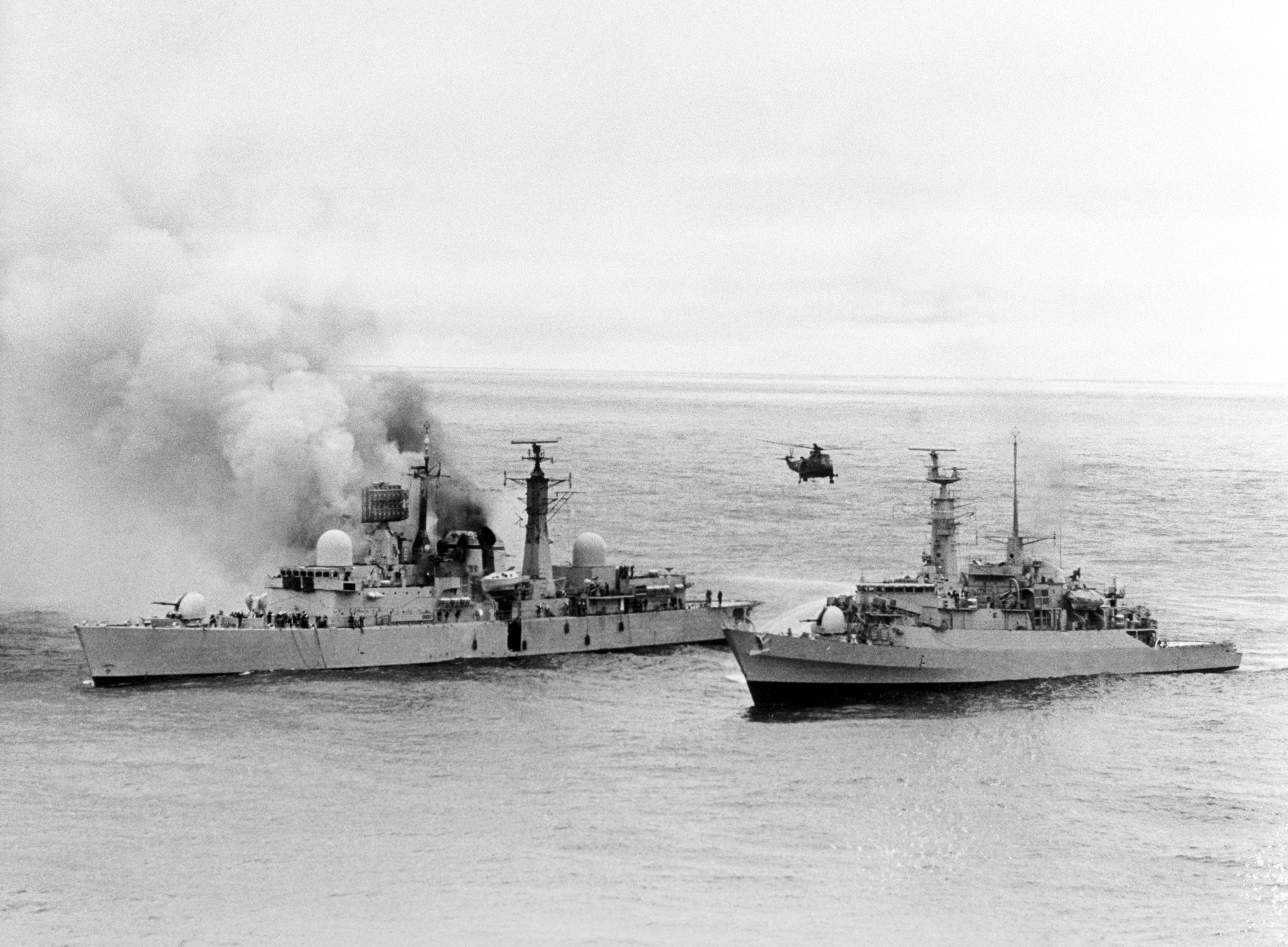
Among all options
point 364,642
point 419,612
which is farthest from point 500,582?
point 364,642

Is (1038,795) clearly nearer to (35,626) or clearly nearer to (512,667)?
(512,667)

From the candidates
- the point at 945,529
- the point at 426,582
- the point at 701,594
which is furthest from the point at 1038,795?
the point at 701,594

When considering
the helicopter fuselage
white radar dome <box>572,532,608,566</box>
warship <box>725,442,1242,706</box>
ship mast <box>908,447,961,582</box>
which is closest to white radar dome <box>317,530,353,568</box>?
white radar dome <box>572,532,608,566</box>

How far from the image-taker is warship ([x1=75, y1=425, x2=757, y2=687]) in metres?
63.0

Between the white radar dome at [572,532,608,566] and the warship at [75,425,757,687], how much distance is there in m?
0.06

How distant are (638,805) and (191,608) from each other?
2776 centimetres

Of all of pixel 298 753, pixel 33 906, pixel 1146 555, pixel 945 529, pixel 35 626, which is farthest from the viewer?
pixel 1146 555

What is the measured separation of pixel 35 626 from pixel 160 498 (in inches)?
599

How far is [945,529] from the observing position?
6438cm

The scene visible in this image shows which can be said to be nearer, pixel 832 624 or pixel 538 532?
pixel 832 624

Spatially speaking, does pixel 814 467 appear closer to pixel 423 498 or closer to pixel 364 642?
pixel 423 498

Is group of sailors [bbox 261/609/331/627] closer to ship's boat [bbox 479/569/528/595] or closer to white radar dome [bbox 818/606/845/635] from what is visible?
ship's boat [bbox 479/569/528/595]

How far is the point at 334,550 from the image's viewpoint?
68688 mm

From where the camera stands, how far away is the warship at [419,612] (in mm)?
62969
